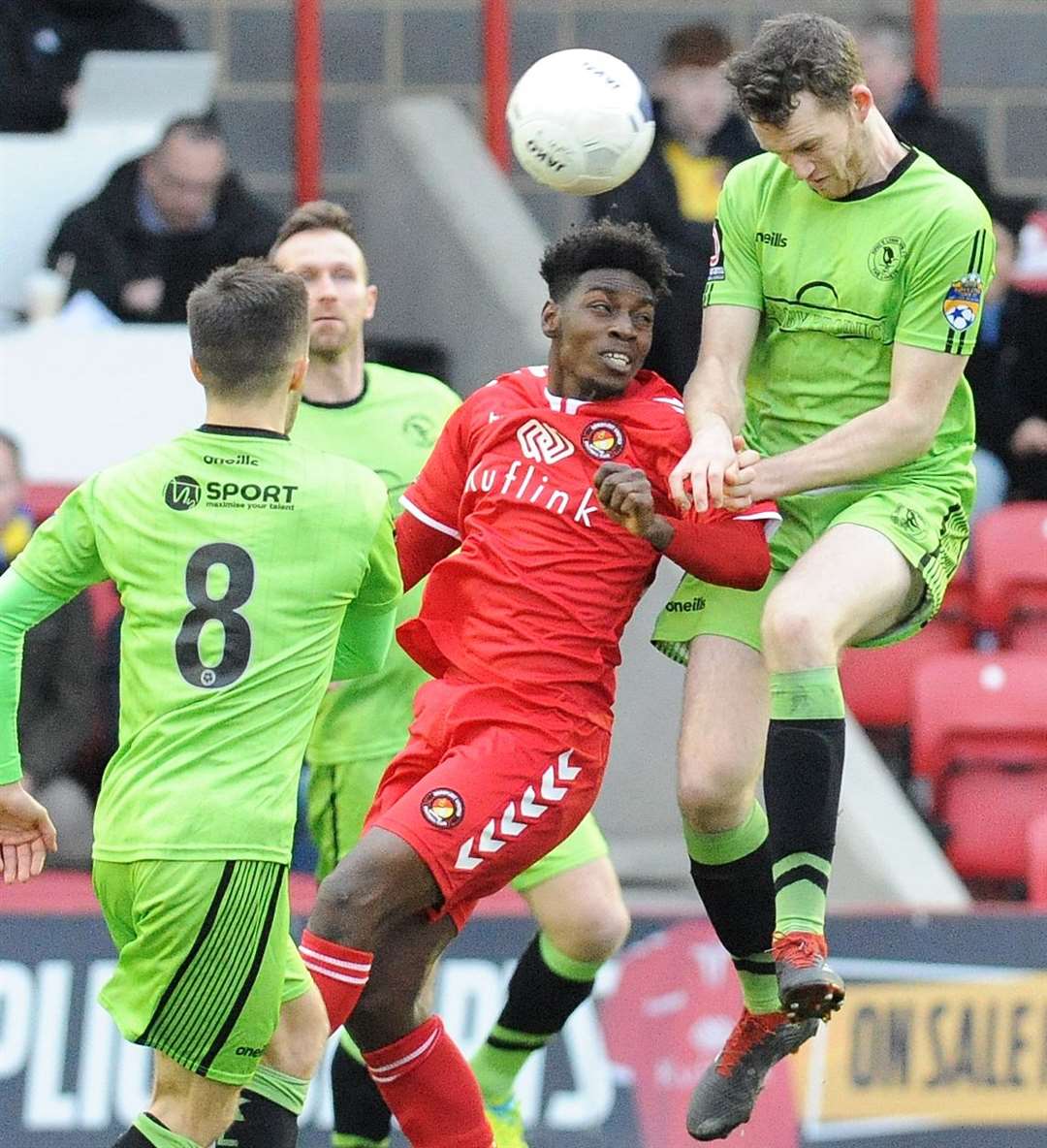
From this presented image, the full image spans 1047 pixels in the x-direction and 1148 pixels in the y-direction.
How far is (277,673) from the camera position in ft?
16.1

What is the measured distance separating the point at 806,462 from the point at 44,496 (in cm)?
423

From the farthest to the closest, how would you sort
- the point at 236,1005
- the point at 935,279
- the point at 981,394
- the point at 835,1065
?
the point at 981,394 < the point at 835,1065 < the point at 935,279 < the point at 236,1005

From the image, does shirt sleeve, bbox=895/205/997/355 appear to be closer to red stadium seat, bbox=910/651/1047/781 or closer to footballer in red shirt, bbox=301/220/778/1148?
footballer in red shirt, bbox=301/220/778/1148

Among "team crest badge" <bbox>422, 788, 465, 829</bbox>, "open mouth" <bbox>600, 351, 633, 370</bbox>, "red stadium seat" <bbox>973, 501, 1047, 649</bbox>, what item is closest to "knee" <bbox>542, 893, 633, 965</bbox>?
"team crest badge" <bbox>422, 788, 465, 829</bbox>

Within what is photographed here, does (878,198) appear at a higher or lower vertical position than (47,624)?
higher

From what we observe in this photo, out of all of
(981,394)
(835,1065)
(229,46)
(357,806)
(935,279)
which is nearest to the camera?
(935,279)

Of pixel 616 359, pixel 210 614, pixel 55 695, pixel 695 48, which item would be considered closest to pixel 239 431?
pixel 210 614

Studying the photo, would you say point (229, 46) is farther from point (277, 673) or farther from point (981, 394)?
point (277, 673)

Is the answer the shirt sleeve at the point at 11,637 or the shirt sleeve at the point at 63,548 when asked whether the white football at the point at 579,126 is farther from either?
the shirt sleeve at the point at 11,637

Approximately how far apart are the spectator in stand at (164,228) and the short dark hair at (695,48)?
1.49 meters

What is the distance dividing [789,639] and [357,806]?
58.3 inches

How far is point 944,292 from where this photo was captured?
5289 millimetres

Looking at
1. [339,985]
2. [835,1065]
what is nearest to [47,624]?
[835,1065]

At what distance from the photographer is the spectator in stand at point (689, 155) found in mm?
8945
